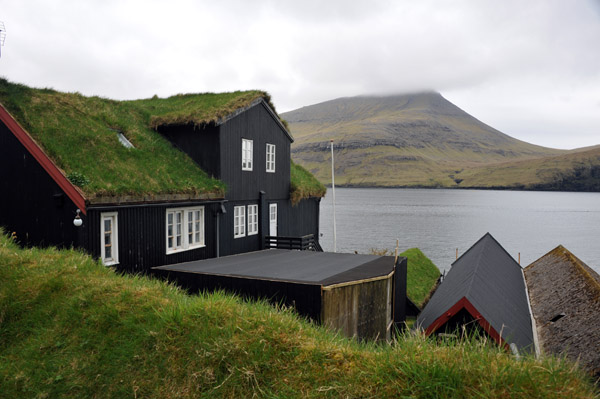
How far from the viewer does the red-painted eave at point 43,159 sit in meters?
13.0

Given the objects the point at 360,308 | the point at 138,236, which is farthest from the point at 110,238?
the point at 360,308

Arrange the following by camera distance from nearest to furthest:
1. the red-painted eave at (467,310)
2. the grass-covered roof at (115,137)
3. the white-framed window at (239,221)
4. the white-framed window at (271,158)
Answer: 1. the grass-covered roof at (115,137)
2. the red-painted eave at (467,310)
3. the white-framed window at (239,221)
4. the white-framed window at (271,158)

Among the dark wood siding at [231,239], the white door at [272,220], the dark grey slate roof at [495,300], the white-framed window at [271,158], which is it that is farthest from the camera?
the white door at [272,220]

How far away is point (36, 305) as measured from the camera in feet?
28.8

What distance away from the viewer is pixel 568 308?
53.7 ft

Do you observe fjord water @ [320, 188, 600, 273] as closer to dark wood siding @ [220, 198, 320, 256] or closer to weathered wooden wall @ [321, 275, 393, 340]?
dark wood siding @ [220, 198, 320, 256]

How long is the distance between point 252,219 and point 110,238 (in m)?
8.95

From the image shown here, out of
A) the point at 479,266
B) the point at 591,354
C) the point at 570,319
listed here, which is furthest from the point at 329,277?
the point at 479,266

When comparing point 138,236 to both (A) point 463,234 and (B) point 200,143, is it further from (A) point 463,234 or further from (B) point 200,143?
(A) point 463,234

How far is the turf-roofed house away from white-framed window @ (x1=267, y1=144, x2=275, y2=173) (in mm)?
81

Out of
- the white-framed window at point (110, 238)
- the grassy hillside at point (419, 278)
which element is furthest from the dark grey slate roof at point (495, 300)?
the white-framed window at point (110, 238)

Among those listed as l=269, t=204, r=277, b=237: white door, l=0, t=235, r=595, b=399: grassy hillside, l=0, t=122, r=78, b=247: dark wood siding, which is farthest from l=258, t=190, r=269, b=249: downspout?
l=0, t=235, r=595, b=399: grassy hillside

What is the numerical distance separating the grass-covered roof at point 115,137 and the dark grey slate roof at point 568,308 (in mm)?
13502

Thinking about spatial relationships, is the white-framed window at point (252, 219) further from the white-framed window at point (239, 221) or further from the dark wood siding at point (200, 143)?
the dark wood siding at point (200, 143)
